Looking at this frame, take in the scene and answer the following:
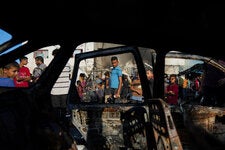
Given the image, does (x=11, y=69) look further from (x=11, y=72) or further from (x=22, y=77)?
(x=22, y=77)

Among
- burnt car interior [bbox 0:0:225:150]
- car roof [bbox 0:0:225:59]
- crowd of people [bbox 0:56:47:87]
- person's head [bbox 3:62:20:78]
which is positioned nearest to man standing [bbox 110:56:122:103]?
crowd of people [bbox 0:56:47:87]

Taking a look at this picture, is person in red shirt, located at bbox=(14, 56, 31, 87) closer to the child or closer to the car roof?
the child

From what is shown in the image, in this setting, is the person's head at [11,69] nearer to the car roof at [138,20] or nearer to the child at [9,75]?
the child at [9,75]

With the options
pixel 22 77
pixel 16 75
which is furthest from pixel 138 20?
pixel 22 77

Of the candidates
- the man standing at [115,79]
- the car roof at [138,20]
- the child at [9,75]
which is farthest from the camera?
the man standing at [115,79]

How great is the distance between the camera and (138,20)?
137 cm

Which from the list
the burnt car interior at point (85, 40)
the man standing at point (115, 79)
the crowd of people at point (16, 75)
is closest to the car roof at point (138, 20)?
the burnt car interior at point (85, 40)

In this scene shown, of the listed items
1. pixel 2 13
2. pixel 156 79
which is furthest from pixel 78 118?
pixel 2 13

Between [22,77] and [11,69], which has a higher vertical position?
[11,69]

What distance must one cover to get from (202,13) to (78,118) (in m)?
2.82

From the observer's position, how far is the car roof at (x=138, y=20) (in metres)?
1.33

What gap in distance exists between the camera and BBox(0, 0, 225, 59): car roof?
52.4 inches

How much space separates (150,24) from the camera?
1.38 meters

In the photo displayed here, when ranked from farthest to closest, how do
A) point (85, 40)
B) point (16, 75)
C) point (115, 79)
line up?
1. point (115, 79)
2. point (16, 75)
3. point (85, 40)
